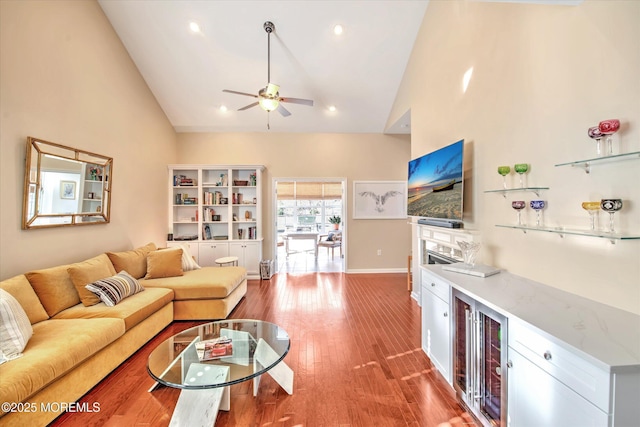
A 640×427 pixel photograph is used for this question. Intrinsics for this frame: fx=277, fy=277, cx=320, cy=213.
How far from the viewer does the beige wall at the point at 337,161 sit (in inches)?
230

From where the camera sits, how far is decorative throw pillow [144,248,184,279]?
3742 mm

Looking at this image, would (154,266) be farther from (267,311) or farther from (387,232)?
(387,232)

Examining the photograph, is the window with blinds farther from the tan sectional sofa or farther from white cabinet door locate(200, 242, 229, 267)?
the tan sectional sofa

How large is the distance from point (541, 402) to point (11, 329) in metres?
3.19

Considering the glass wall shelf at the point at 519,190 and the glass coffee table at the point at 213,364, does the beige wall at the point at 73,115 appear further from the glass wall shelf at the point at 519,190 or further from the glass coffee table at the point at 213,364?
the glass wall shelf at the point at 519,190

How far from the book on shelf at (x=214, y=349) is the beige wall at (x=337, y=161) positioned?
3641 millimetres

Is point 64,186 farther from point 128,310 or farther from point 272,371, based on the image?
point 272,371

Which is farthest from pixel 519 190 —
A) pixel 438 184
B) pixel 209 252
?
pixel 209 252

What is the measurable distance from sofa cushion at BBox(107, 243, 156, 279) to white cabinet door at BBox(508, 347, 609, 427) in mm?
4081

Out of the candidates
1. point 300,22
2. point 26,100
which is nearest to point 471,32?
point 300,22

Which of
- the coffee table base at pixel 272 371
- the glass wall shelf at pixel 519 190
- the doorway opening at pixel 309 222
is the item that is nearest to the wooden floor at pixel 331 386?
the coffee table base at pixel 272 371

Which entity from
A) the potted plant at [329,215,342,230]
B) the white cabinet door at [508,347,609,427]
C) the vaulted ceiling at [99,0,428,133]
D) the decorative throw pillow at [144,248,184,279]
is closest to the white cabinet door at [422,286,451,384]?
the white cabinet door at [508,347,609,427]

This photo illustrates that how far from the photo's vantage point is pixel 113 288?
2.86 m

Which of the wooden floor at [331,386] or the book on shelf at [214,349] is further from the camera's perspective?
the book on shelf at [214,349]
